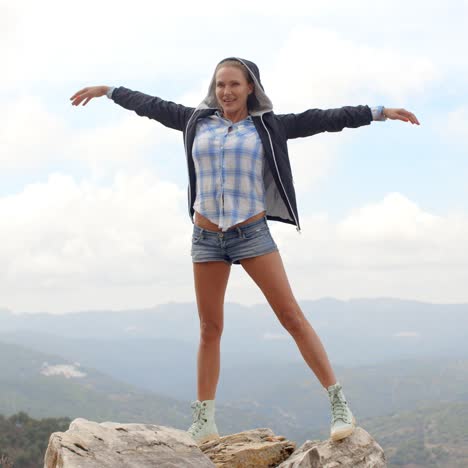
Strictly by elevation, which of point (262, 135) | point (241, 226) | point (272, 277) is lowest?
point (272, 277)

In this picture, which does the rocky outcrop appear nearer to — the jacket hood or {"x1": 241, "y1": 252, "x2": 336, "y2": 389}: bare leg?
{"x1": 241, "y1": 252, "x2": 336, "y2": 389}: bare leg

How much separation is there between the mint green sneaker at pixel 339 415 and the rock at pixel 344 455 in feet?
0.48

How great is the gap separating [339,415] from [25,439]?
73427 mm

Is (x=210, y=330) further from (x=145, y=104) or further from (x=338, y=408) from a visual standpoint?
(x=145, y=104)

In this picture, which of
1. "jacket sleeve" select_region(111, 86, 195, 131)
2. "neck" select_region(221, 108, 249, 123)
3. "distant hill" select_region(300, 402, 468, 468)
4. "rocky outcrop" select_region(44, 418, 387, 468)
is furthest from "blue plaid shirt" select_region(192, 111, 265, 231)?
"distant hill" select_region(300, 402, 468, 468)

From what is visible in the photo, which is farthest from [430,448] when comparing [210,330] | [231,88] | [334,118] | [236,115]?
[231,88]

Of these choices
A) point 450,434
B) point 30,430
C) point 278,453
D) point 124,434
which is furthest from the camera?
point 450,434

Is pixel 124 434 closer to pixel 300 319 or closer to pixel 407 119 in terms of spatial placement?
pixel 300 319

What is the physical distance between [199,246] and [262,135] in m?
1.37

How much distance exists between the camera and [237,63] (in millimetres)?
6488

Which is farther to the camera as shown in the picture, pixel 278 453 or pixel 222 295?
pixel 278 453

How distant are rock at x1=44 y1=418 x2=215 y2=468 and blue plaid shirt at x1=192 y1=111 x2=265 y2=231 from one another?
7.44 ft

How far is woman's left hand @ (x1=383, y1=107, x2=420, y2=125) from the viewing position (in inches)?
255

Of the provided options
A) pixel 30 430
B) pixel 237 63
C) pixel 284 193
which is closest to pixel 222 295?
pixel 284 193
